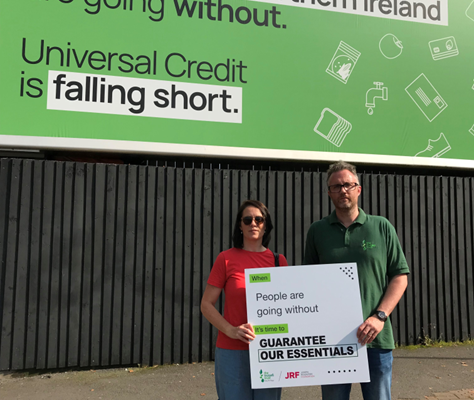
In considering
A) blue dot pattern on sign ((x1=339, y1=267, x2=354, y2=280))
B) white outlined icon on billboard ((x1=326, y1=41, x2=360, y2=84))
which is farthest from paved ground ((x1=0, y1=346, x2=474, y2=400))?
white outlined icon on billboard ((x1=326, y1=41, x2=360, y2=84))

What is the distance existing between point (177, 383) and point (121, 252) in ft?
6.24

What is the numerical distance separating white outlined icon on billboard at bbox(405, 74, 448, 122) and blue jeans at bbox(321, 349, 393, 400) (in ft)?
18.5

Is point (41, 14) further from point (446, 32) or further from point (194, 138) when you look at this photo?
point (446, 32)

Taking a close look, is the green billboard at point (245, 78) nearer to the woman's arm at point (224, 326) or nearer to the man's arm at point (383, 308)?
the woman's arm at point (224, 326)

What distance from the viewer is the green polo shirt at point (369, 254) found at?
8.34 feet

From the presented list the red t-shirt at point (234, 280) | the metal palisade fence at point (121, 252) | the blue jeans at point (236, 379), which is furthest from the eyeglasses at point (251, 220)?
the metal palisade fence at point (121, 252)

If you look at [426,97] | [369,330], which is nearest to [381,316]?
[369,330]

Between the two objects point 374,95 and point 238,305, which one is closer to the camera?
point 238,305

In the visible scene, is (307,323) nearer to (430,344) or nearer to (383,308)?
(383,308)

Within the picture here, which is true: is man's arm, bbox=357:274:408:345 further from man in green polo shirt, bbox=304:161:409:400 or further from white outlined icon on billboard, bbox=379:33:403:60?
white outlined icon on billboard, bbox=379:33:403:60

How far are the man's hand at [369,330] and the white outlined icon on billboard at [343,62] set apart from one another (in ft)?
17.1

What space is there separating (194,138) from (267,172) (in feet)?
4.17

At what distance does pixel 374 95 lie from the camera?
681cm

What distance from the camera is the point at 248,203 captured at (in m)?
2.61
